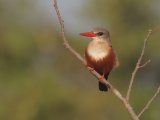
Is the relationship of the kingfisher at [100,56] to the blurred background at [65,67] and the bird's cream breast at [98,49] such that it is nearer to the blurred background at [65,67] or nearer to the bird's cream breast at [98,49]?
the bird's cream breast at [98,49]

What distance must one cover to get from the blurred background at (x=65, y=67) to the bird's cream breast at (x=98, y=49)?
1355cm

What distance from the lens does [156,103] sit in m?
24.8

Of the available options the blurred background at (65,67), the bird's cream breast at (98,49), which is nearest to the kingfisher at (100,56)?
the bird's cream breast at (98,49)

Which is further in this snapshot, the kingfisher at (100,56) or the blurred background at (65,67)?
the blurred background at (65,67)

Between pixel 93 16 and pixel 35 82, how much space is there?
4813 mm

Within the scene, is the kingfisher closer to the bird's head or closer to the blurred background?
the bird's head

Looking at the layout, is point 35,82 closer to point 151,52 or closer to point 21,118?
point 21,118

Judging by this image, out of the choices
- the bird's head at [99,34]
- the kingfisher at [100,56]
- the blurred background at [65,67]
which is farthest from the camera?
the blurred background at [65,67]

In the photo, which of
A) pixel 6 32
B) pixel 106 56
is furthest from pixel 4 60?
pixel 106 56

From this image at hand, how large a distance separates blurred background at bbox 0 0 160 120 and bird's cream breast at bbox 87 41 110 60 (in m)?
13.5

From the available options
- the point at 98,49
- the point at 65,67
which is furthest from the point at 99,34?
the point at 65,67

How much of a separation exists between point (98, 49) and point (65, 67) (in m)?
18.8

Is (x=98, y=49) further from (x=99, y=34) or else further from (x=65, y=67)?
(x=65, y=67)

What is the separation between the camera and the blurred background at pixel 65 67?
856 inches
